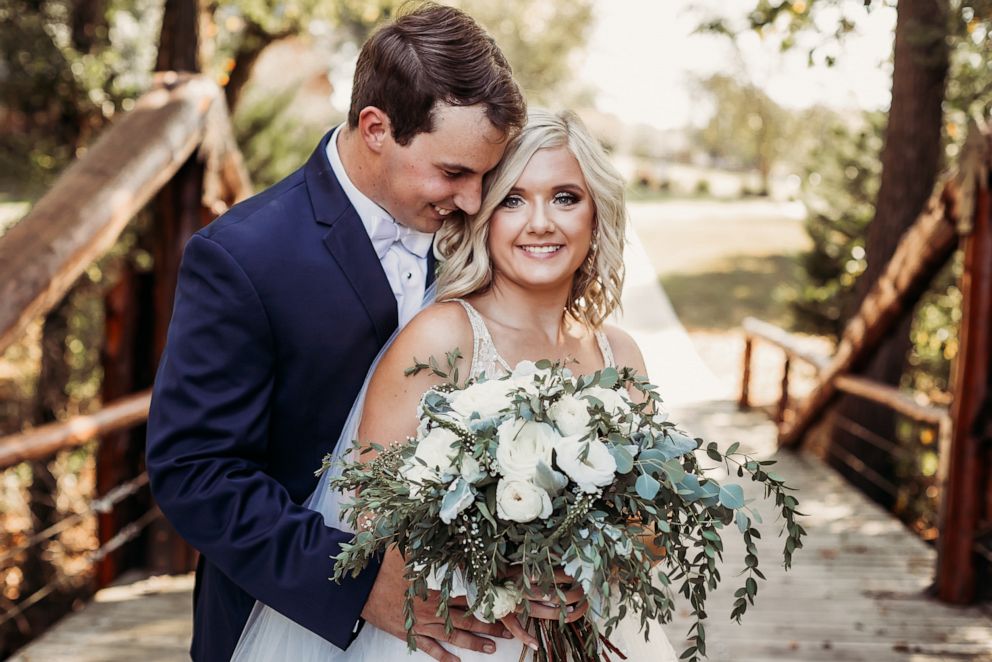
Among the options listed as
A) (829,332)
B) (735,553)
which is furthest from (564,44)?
(735,553)

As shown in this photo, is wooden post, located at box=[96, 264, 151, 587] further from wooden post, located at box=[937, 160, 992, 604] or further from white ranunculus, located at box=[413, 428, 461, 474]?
wooden post, located at box=[937, 160, 992, 604]

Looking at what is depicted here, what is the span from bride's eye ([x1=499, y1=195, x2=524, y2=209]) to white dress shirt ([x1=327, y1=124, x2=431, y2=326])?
239 millimetres

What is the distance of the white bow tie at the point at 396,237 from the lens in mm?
2355

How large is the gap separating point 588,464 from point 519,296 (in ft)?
3.36

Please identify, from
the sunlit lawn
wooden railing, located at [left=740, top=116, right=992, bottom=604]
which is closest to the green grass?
the sunlit lawn

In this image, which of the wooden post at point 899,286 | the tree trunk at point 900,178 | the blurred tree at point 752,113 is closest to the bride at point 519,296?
the wooden post at point 899,286

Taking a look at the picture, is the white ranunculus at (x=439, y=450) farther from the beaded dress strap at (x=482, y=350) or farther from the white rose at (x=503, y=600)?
the beaded dress strap at (x=482, y=350)

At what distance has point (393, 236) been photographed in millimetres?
2408

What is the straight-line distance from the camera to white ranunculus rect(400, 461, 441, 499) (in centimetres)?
177

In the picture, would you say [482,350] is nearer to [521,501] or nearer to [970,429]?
[521,501]

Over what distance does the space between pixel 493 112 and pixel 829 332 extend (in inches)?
374

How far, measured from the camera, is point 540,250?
2.60m

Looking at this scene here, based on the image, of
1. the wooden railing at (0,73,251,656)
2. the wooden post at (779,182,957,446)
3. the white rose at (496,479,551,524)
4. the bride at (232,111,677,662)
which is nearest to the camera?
the white rose at (496,479,551,524)

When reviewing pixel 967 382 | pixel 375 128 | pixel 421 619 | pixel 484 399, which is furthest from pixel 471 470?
pixel 967 382
